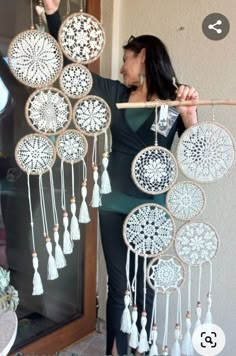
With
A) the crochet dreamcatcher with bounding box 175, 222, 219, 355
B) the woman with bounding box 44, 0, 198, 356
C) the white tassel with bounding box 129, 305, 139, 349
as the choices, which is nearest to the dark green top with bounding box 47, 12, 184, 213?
the woman with bounding box 44, 0, 198, 356

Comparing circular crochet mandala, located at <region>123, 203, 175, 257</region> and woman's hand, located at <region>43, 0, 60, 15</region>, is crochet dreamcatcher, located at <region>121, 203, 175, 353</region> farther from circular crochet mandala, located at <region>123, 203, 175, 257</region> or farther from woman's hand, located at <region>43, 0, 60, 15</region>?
woman's hand, located at <region>43, 0, 60, 15</region>

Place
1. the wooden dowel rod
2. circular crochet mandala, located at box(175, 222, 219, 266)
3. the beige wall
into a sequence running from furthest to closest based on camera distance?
1. the beige wall
2. circular crochet mandala, located at box(175, 222, 219, 266)
3. the wooden dowel rod

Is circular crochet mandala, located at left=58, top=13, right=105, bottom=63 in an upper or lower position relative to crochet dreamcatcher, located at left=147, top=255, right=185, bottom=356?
upper

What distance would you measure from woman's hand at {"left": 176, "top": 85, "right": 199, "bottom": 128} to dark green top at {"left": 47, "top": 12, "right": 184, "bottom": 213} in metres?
0.04

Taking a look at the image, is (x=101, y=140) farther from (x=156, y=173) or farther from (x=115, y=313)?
(x=115, y=313)

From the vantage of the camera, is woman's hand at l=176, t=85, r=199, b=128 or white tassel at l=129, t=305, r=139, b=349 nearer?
woman's hand at l=176, t=85, r=199, b=128

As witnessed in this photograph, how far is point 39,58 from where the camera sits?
100cm

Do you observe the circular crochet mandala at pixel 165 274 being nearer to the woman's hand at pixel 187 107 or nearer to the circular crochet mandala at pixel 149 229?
the circular crochet mandala at pixel 149 229

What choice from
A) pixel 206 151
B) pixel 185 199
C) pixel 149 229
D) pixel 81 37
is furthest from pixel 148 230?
pixel 81 37

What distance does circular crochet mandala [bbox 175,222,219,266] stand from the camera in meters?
1.09

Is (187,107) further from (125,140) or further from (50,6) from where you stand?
(50,6)

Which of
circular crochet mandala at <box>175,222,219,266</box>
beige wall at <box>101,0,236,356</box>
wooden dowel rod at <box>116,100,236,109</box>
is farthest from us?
beige wall at <box>101,0,236,356</box>

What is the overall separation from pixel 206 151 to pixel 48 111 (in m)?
0.43

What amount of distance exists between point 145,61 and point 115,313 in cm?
80
